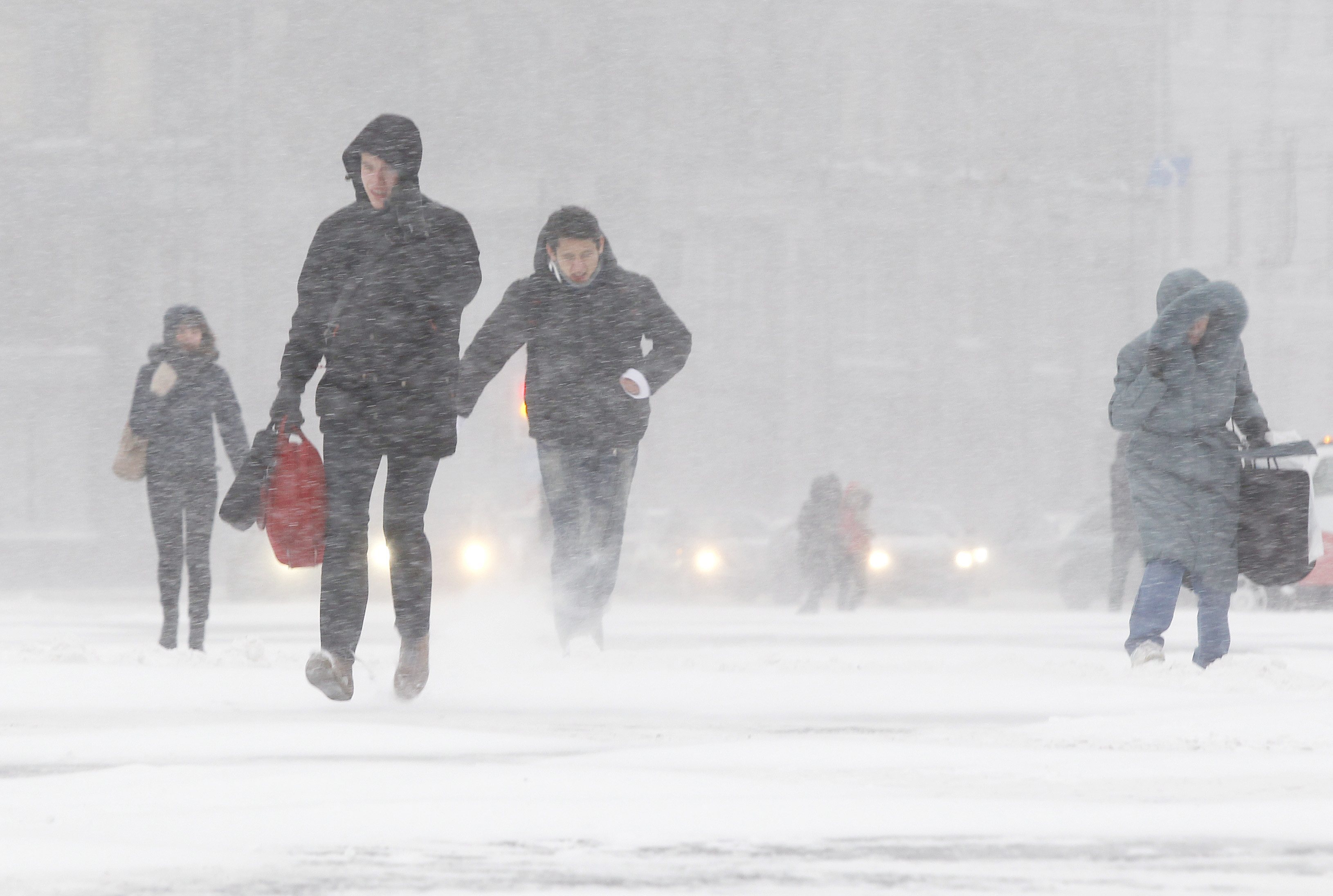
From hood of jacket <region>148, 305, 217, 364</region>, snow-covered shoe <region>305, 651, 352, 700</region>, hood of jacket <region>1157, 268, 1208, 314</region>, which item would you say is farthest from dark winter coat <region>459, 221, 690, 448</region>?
snow-covered shoe <region>305, 651, 352, 700</region>

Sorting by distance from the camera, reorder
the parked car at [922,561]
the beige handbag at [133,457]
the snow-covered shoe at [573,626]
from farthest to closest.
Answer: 1. the parked car at [922,561]
2. the beige handbag at [133,457]
3. the snow-covered shoe at [573,626]

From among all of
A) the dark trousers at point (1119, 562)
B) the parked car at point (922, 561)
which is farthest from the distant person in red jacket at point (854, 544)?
the dark trousers at point (1119, 562)

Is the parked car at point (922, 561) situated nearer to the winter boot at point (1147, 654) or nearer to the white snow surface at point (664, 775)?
the white snow surface at point (664, 775)

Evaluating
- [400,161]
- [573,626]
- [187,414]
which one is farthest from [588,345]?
[400,161]

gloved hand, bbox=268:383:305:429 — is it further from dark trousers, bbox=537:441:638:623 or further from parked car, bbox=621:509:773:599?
parked car, bbox=621:509:773:599

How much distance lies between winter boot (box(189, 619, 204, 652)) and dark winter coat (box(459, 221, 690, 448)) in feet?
6.77

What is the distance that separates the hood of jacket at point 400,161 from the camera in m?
6.86

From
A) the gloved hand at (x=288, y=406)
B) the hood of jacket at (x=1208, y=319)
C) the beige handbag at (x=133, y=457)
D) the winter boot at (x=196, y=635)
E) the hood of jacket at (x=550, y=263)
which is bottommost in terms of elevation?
the winter boot at (x=196, y=635)

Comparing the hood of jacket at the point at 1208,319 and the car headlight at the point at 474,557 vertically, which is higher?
the hood of jacket at the point at 1208,319

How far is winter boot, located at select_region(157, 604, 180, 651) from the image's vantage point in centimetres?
1060

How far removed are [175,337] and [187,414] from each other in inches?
15.1

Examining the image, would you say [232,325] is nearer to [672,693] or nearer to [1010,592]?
[1010,592]

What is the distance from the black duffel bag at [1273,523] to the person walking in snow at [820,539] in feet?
40.7

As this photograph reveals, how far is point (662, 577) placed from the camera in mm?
26891
